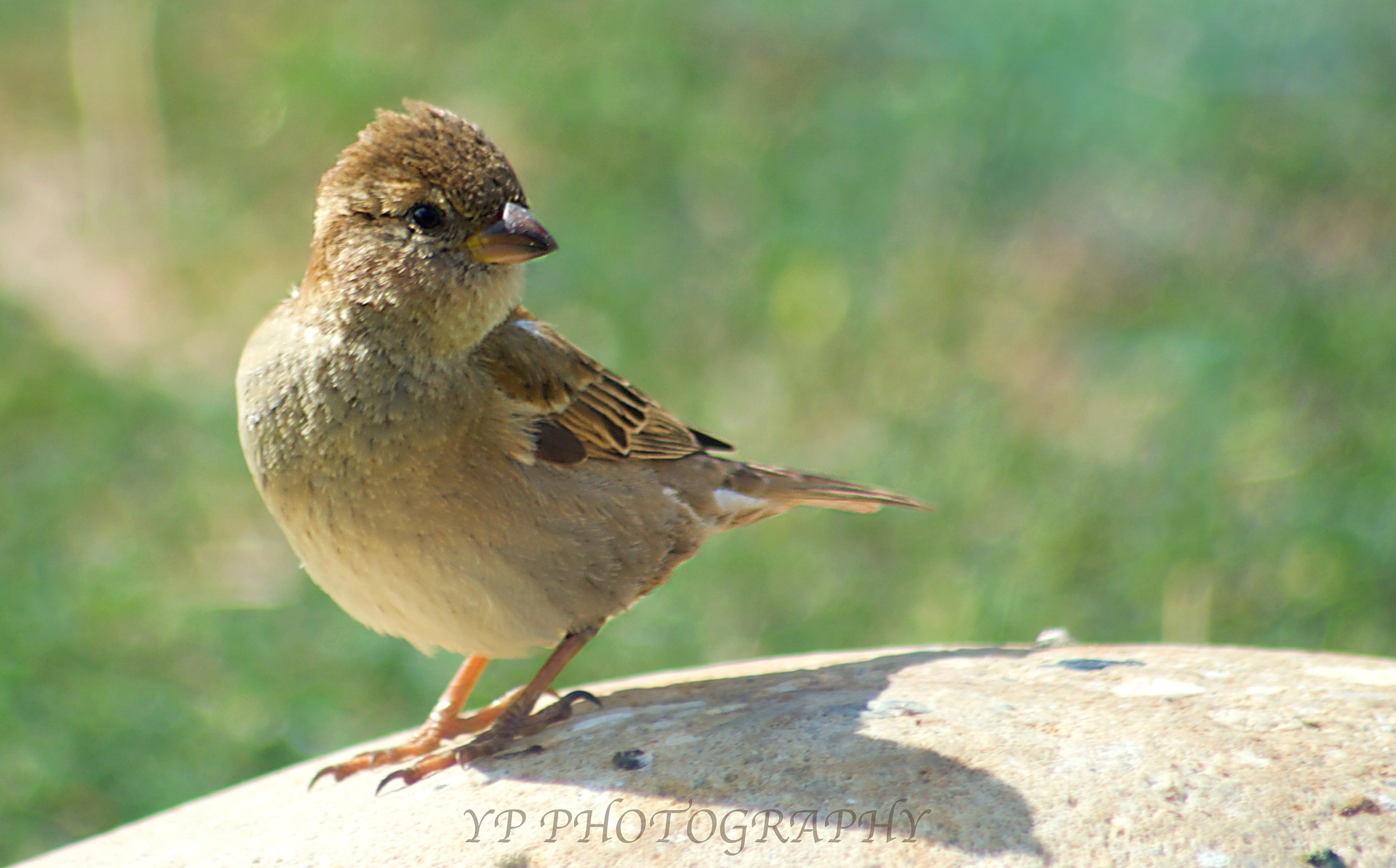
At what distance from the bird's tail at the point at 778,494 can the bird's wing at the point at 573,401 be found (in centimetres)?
15

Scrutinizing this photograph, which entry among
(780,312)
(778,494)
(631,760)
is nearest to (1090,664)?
(778,494)

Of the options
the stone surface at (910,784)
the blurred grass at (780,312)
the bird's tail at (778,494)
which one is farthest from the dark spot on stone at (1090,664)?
the blurred grass at (780,312)

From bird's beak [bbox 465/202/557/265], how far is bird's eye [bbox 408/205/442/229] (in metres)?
0.08

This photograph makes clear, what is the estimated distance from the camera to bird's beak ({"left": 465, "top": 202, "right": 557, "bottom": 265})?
3.19 metres

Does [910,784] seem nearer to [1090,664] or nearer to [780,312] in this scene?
[1090,664]

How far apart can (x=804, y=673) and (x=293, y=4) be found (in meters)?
7.50

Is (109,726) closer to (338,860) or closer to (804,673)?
(338,860)

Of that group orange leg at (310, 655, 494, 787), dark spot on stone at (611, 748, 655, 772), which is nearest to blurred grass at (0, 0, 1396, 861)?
orange leg at (310, 655, 494, 787)

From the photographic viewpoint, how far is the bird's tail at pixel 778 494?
3.93 metres

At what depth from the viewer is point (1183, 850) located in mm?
2496

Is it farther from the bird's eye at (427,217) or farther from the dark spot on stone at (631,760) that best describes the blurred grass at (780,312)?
the bird's eye at (427,217)

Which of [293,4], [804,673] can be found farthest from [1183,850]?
[293,4]

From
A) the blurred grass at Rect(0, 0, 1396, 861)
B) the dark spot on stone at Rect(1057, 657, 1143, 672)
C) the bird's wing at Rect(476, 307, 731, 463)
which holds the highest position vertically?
the blurred grass at Rect(0, 0, 1396, 861)

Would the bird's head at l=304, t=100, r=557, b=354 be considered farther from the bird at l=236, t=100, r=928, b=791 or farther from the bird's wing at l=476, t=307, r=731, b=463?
the bird's wing at l=476, t=307, r=731, b=463
